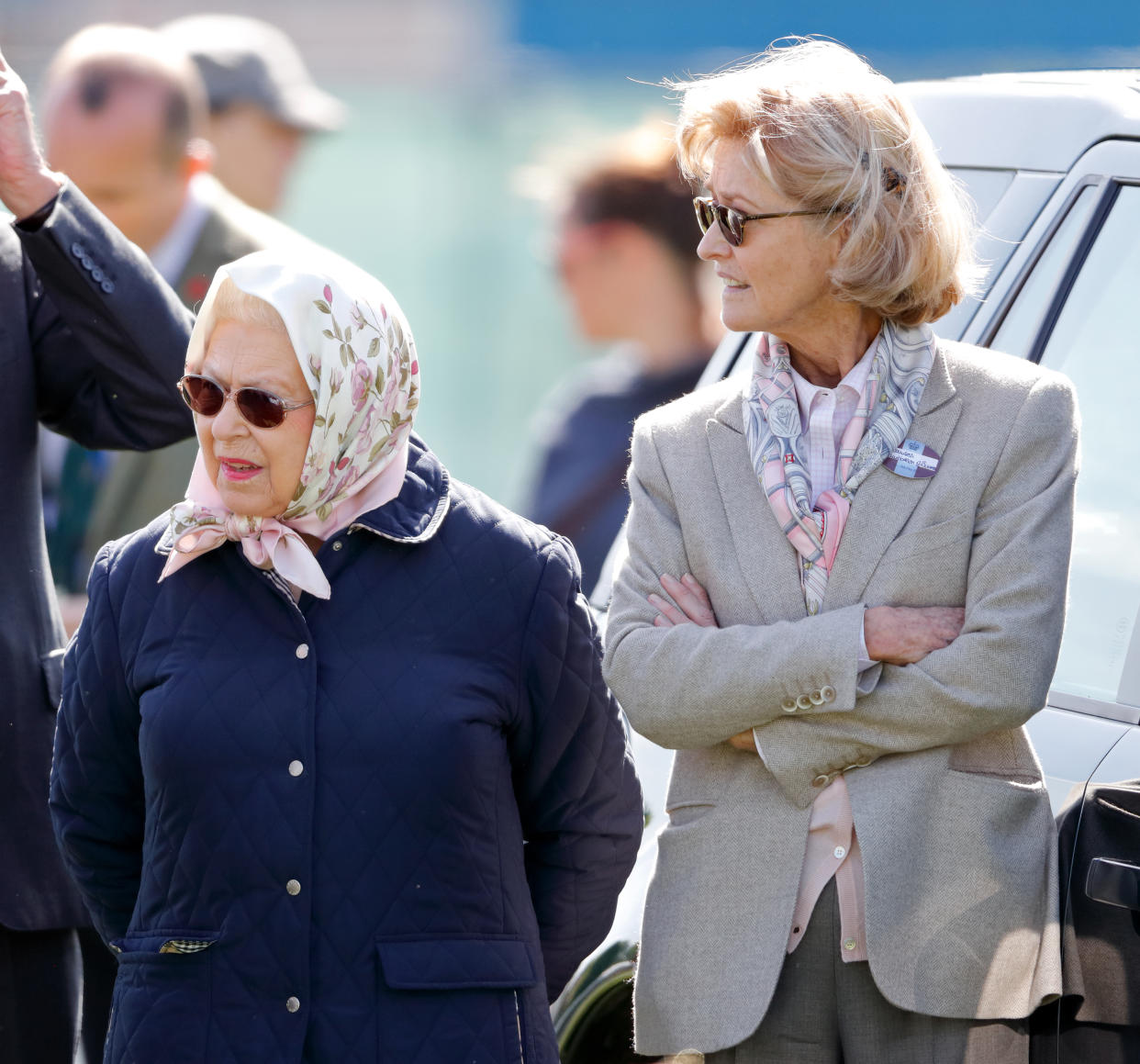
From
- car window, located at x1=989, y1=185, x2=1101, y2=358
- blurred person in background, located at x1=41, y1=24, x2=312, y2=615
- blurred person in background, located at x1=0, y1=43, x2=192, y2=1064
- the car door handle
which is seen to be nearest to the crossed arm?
the car door handle

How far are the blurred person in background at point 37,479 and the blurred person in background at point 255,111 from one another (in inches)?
132

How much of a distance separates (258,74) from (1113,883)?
4.90 meters

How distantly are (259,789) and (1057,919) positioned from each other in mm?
1056

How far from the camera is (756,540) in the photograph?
245cm

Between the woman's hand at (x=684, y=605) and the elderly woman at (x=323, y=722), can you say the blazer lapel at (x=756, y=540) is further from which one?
the elderly woman at (x=323, y=722)

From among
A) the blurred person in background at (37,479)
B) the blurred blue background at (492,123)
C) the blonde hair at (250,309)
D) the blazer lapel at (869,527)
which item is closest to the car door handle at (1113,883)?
the blazer lapel at (869,527)

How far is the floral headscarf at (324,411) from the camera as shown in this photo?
2.29 m

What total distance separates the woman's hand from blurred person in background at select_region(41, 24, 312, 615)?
3.06 meters

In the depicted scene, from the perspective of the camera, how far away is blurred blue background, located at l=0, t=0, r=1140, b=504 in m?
6.10

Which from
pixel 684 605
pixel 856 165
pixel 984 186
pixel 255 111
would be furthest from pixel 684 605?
pixel 255 111

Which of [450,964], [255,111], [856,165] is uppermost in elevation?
[856,165]

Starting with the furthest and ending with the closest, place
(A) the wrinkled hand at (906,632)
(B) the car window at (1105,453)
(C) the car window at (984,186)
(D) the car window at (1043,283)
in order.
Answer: (C) the car window at (984,186) < (D) the car window at (1043,283) < (B) the car window at (1105,453) < (A) the wrinkled hand at (906,632)

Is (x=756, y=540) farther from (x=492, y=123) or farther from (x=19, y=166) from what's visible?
(x=492, y=123)

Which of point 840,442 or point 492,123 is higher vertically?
point 492,123
